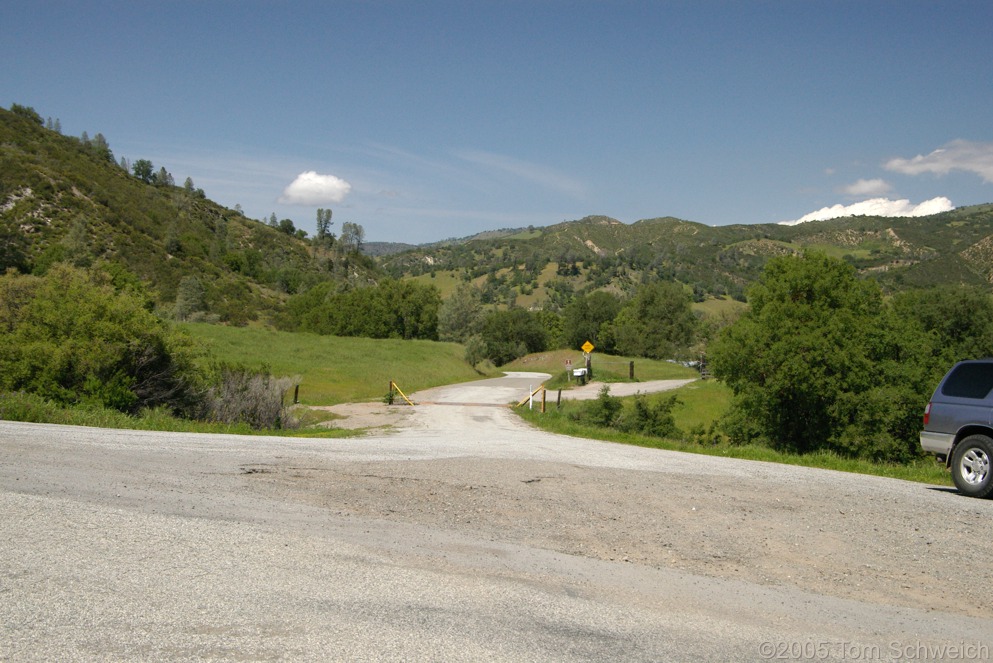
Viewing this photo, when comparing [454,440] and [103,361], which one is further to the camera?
[103,361]

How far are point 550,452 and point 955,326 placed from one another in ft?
205

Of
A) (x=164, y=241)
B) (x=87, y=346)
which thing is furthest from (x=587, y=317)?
(x=87, y=346)

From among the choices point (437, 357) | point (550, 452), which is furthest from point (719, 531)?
point (437, 357)

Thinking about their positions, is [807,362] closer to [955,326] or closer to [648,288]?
[955,326]

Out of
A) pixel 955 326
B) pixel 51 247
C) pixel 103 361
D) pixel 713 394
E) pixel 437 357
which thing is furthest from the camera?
pixel 51 247

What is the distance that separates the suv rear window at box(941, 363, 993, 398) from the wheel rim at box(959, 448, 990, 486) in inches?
33.9

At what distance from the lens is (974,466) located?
34.2 feet

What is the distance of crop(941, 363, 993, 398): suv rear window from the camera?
416 inches

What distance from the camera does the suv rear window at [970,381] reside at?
1058 centimetres

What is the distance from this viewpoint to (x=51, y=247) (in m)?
77.1

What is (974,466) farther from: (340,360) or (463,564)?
(340,360)
